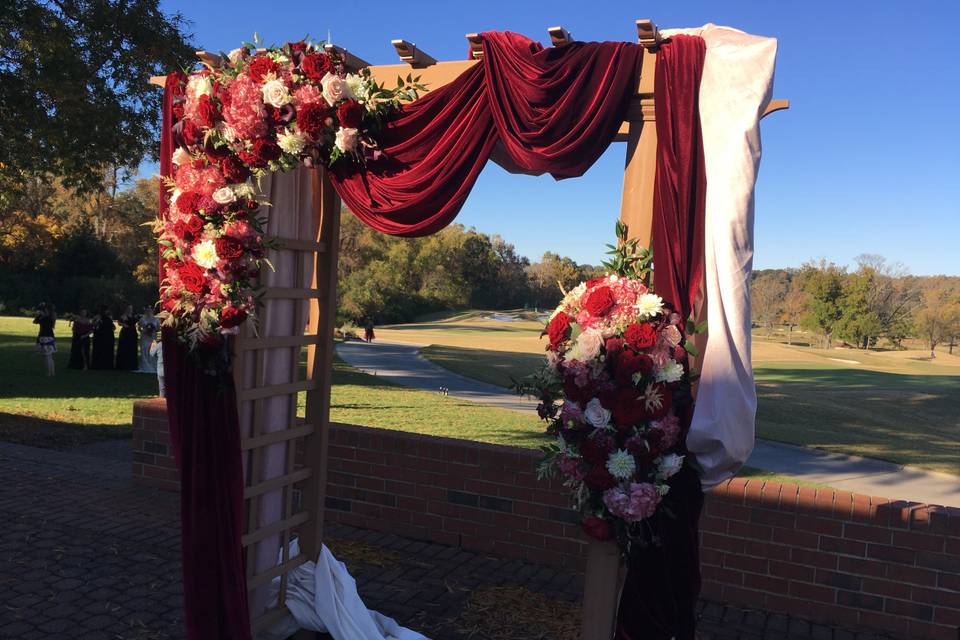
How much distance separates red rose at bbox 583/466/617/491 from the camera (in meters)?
3.17

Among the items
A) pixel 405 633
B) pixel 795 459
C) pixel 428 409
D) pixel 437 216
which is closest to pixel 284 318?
pixel 437 216

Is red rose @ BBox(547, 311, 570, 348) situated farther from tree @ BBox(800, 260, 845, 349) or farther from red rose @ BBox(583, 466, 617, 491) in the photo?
tree @ BBox(800, 260, 845, 349)

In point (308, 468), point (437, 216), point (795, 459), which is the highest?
point (437, 216)

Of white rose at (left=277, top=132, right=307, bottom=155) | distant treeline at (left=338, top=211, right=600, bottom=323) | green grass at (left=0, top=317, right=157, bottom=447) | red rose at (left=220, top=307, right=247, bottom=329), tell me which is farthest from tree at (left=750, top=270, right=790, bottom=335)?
red rose at (left=220, top=307, right=247, bottom=329)

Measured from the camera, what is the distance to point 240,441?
3.72m

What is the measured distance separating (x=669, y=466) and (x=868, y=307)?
65.2m

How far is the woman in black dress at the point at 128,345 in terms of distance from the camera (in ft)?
54.5

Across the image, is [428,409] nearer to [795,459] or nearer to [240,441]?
[795,459]

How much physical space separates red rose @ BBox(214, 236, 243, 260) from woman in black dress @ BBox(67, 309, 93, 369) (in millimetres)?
14764

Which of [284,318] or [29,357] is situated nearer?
[284,318]

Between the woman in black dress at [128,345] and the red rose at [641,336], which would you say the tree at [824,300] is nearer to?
the woman in black dress at [128,345]

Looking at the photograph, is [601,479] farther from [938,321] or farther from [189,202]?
[938,321]

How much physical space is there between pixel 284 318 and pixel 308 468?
38.2 inches

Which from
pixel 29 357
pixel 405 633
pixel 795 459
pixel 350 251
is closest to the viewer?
pixel 405 633
